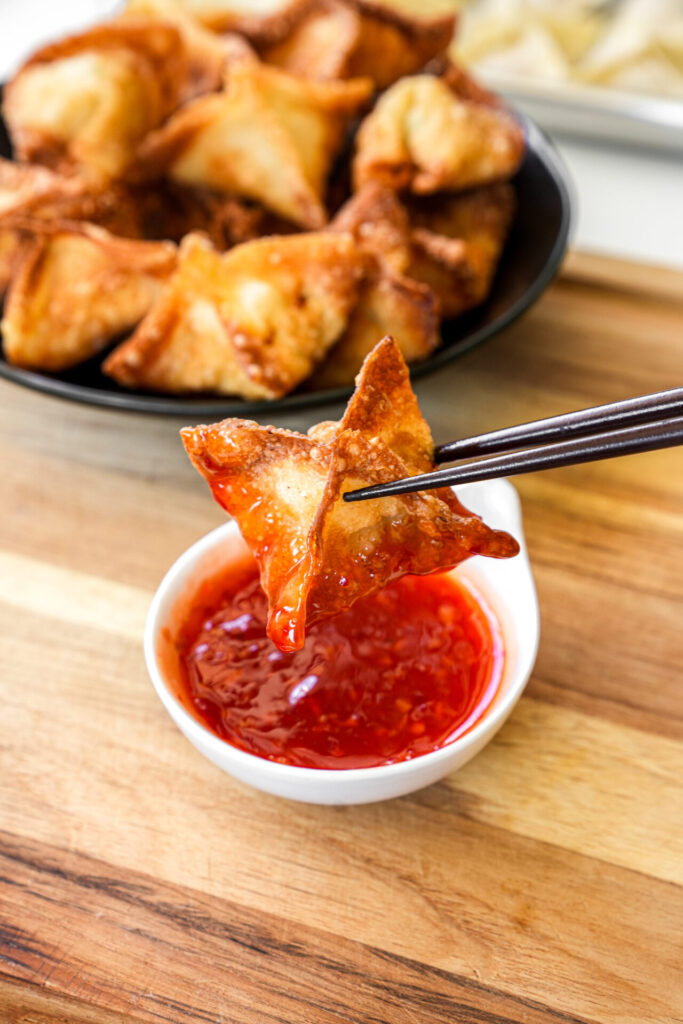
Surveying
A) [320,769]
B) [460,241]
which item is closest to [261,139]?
[460,241]

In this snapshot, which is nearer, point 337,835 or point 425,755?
point 425,755

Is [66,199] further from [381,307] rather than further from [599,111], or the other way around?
[599,111]

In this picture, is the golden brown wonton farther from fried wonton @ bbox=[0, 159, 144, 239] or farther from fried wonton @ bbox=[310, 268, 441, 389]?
fried wonton @ bbox=[310, 268, 441, 389]

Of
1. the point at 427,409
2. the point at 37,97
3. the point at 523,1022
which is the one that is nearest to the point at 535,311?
the point at 427,409

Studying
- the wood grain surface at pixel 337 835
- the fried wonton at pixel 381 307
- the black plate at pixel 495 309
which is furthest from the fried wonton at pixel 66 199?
the wood grain surface at pixel 337 835

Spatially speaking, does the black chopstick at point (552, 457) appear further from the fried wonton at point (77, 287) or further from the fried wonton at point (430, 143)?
the fried wonton at point (430, 143)

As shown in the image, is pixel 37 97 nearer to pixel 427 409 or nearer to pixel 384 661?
pixel 427 409
